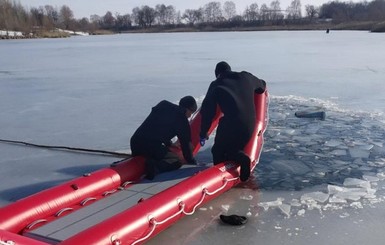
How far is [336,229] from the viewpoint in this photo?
2.77 metres

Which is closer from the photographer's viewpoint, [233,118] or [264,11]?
[233,118]

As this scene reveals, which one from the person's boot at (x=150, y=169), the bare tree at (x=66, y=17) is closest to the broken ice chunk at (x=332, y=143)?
the person's boot at (x=150, y=169)

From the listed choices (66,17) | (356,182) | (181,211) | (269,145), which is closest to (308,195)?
(356,182)

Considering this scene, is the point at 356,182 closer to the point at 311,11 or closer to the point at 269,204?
the point at 269,204

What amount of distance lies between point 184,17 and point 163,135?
7025 centimetres

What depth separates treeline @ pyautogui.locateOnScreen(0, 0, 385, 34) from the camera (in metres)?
45.3

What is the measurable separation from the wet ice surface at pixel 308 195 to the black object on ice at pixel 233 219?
0.04 metres

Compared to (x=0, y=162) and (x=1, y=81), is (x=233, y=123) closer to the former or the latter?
(x=0, y=162)

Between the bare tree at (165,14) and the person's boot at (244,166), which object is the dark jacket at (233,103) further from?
the bare tree at (165,14)

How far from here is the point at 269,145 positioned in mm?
4594

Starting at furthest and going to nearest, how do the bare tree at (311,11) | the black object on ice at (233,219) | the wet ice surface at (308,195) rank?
the bare tree at (311,11), the black object on ice at (233,219), the wet ice surface at (308,195)

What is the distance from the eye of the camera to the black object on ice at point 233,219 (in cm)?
284

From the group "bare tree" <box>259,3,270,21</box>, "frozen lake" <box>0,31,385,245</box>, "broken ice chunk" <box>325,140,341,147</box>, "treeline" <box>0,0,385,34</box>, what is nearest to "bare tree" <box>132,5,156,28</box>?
"treeline" <box>0,0,385,34</box>

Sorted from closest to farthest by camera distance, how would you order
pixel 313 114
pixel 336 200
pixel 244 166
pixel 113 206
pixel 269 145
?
pixel 113 206, pixel 336 200, pixel 244 166, pixel 269 145, pixel 313 114
